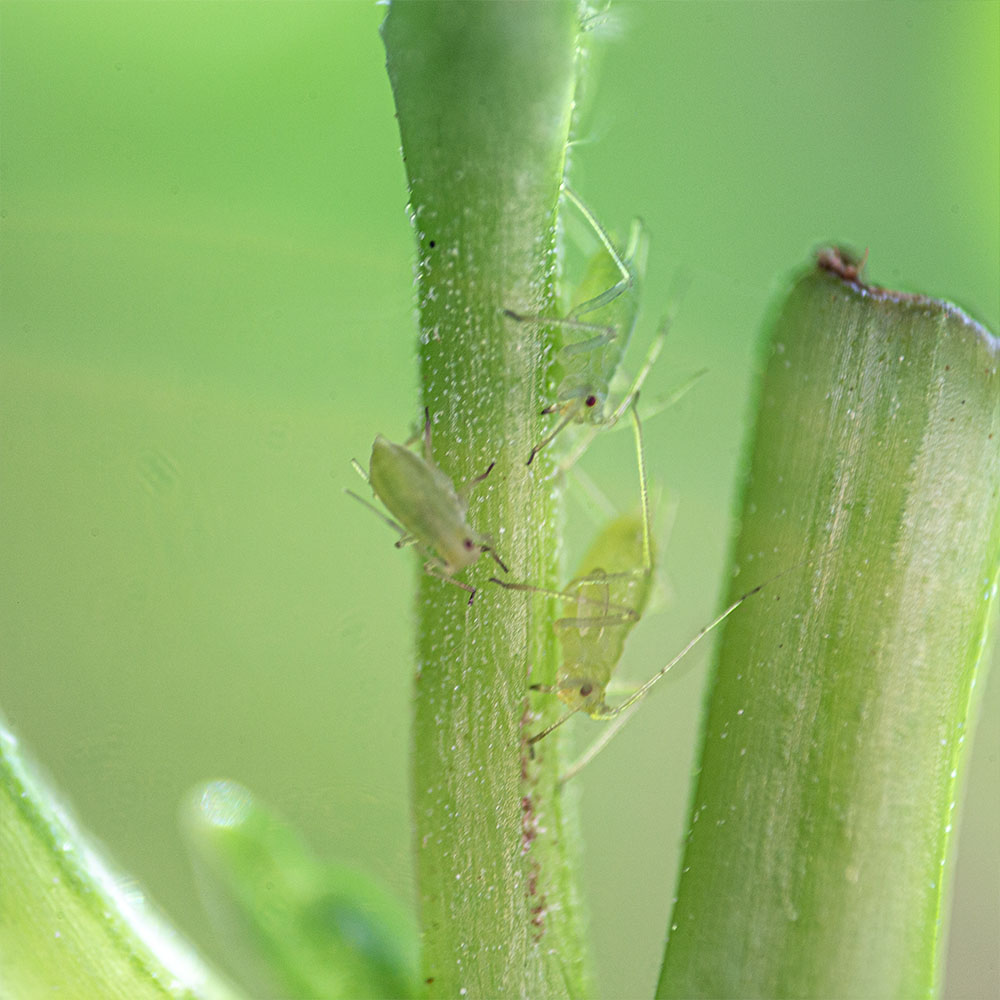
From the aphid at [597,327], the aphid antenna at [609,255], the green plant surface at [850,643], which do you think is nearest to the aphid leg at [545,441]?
the aphid at [597,327]

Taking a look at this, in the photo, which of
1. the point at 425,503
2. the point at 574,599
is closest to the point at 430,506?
the point at 425,503

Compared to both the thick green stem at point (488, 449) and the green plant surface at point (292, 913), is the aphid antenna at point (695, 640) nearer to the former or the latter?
the thick green stem at point (488, 449)

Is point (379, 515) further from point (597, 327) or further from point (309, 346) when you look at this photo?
point (597, 327)

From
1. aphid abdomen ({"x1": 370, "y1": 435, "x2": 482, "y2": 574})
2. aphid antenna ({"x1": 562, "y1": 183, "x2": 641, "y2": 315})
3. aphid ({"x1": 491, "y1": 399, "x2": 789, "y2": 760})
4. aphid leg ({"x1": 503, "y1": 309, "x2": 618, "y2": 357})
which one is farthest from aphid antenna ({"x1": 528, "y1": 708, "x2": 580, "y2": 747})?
aphid antenna ({"x1": 562, "y1": 183, "x2": 641, "y2": 315})

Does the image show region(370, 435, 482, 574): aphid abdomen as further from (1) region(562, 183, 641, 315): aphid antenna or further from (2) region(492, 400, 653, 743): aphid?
(1) region(562, 183, 641, 315): aphid antenna

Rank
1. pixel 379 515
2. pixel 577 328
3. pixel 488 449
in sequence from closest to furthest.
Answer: pixel 488 449, pixel 577 328, pixel 379 515
